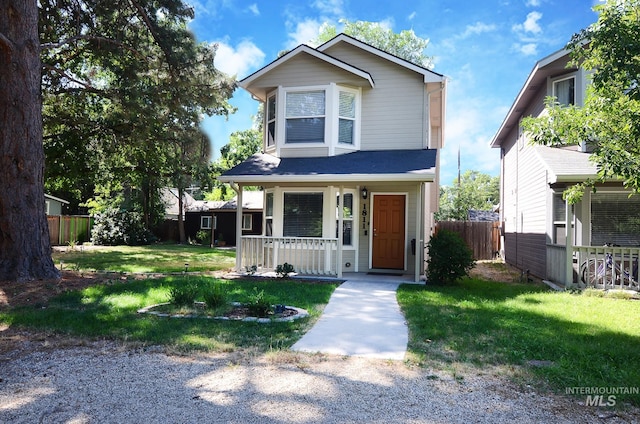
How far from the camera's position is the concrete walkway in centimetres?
500

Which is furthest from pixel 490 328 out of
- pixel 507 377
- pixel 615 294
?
pixel 615 294

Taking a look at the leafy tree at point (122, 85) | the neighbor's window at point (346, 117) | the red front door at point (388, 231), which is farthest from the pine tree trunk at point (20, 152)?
the red front door at point (388, 231)

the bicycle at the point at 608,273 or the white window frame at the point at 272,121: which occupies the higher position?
the white window frame at the point at 272,121

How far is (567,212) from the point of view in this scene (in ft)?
31.0

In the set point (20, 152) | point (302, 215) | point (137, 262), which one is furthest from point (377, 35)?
point (20, 152)

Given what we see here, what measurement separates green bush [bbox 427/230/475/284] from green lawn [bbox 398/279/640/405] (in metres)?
0.86

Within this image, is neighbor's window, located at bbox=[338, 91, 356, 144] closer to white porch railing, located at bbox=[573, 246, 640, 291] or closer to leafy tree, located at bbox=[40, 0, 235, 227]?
leafy tree, located at bbox=[40, 0, 235, 227]

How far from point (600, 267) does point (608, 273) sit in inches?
9.4

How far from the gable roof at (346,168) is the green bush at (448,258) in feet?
4.93

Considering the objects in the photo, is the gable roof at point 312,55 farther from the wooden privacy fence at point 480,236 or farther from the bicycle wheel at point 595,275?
the wooden privacy fence at point 480,236

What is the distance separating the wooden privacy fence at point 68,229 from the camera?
2377 centimetres

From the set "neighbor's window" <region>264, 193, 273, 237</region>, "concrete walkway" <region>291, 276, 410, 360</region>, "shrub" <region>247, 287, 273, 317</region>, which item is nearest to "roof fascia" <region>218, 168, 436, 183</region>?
"neighbor's window" <region>264, 193, 273, 237</region>

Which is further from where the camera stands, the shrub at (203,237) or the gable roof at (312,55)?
the shrub at (203,237)

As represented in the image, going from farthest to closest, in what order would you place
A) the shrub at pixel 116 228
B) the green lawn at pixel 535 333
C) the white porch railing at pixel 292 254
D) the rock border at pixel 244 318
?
the shrub at pixel 116 228 < the white porch railing at pixel 292 254 < the rock border at pixel 244 318 < the green lawn at pixel 535 333
